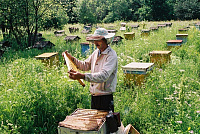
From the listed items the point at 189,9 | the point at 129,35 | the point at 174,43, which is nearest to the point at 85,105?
the point at 174,43

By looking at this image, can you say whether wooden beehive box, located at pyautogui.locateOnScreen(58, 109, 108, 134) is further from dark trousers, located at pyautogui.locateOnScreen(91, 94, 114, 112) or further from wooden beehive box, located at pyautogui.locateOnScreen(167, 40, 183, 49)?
wooden beehive box, located at pyautogui.locateOnScreen(167, 40, 183, 49)

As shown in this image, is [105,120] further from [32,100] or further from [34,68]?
[34,68]

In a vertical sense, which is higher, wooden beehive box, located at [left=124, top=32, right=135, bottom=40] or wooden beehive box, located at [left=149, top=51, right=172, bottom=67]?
wooden beehive box, located at [left=124, top=32, right=135, bottom=40]

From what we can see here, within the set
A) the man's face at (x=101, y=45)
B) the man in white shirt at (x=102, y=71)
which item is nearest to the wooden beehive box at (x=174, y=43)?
the man in white shirt at (x=102, y=71)

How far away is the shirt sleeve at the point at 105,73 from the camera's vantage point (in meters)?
2.40

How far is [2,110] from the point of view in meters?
3.09

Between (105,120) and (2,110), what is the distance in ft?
5.43

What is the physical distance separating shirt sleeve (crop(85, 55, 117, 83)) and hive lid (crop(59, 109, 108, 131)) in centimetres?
38

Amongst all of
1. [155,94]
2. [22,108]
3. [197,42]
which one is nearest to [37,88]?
[22,108]

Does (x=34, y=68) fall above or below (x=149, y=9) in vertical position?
below

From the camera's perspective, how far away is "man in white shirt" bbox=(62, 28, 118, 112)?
8.02ft

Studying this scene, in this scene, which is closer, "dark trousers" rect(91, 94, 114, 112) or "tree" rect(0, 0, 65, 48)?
"dark trousers" rect(91, 94, 114, 112)

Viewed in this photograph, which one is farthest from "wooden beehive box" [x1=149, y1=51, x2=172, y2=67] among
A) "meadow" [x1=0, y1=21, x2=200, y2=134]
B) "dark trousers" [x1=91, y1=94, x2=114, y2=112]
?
"dark trousers" [x1=91, y1=94, x2=114, y2=112]

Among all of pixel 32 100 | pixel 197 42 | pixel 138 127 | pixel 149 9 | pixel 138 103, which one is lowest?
pixel 138 127
